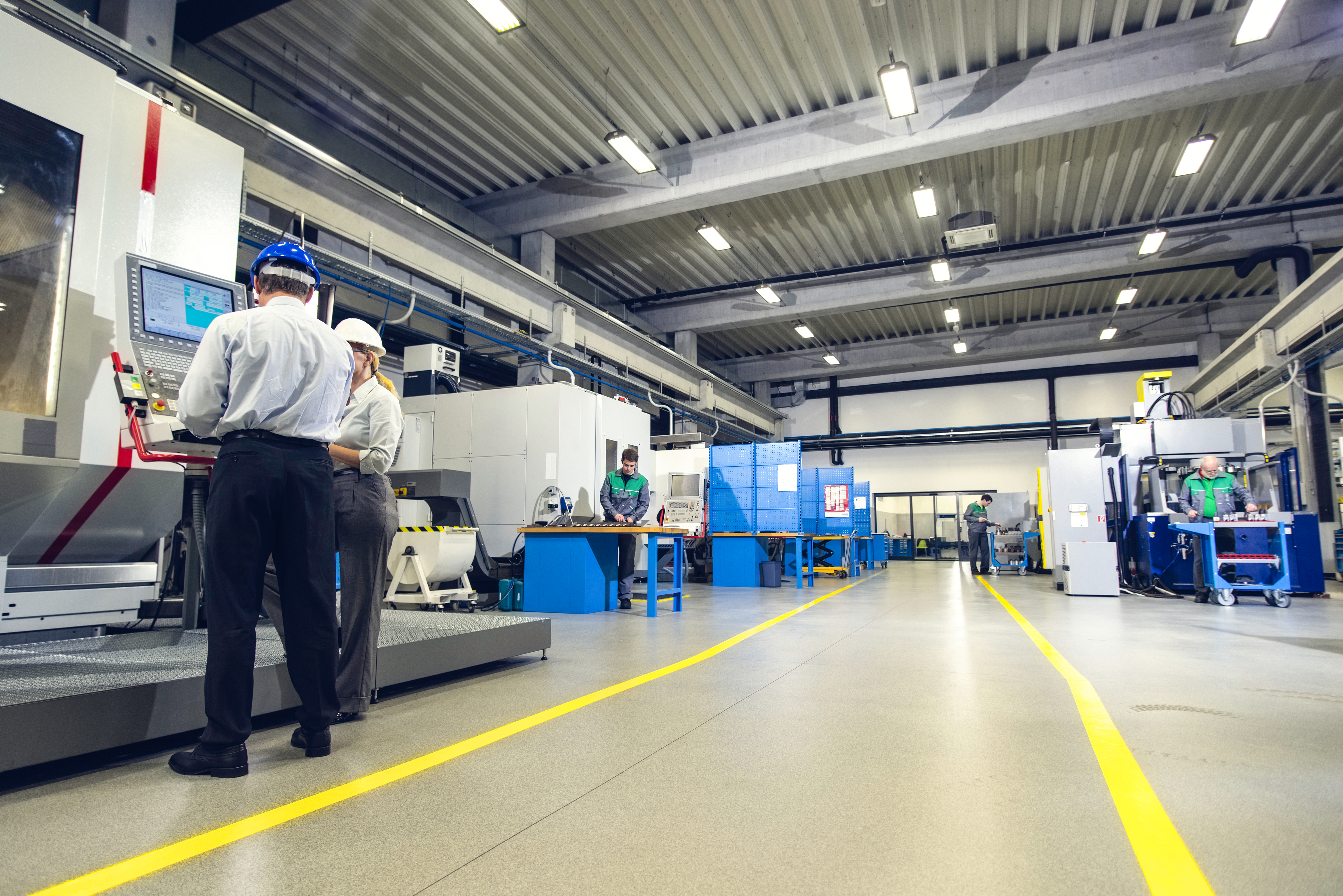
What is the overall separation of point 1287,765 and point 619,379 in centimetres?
1131

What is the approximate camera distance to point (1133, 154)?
997cm

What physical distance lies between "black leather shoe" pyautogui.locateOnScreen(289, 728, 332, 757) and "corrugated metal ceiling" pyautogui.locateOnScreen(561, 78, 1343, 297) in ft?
32.6

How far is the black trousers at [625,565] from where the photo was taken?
8.43 metres

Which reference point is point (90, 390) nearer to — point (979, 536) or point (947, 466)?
point (979, 536)

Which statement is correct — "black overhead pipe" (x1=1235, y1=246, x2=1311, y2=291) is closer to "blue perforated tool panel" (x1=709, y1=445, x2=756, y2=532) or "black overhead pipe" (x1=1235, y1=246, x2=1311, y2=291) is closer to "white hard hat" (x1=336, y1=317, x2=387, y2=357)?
"blue perforated tool panel" (x1=709, y1=445, x2=756, y2=532)

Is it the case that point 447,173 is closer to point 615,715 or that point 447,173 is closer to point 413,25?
point 413,25

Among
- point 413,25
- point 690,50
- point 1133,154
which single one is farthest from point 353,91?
point 1133,154

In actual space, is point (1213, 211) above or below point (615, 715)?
above

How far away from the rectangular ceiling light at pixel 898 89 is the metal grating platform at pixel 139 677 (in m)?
6.67

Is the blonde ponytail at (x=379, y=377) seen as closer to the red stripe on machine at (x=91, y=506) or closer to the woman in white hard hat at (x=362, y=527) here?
the woman in white hard hat at (x=362, y=527)

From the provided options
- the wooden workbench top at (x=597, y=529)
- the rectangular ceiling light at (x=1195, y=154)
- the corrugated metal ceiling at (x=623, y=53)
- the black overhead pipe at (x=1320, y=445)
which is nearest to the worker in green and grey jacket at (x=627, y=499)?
the wooden workbench top at (x=597, y=529)

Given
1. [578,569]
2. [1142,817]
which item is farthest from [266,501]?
[578,569]

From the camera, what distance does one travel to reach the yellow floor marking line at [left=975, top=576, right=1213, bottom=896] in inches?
67.2

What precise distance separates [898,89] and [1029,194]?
4.84m
